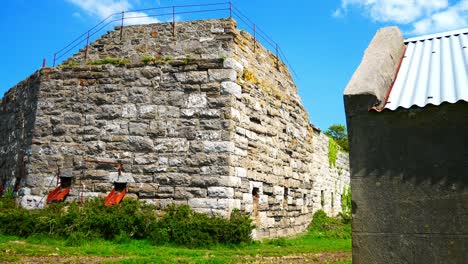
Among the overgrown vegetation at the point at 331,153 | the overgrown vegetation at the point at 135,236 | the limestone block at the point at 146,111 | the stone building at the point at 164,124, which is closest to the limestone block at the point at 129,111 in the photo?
the stone building at the point at 164,124

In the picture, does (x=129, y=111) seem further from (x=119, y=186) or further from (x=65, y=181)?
(x=65, y=181)

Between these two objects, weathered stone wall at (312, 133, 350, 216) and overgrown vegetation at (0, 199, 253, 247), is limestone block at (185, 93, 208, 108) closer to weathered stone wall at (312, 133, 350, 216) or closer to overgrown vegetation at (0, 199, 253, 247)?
overgrown vegetation at (0, 199, 253, 247)

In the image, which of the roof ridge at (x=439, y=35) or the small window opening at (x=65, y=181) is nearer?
the roof ridge at (x=439, y=35)

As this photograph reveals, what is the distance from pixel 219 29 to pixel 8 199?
6.88 meters

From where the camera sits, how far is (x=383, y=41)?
15.7ft

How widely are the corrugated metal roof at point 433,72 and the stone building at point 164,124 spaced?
16.3 feet

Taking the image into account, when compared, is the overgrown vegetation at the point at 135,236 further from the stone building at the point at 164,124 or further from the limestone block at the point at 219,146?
the limestone block at the point at 219,146

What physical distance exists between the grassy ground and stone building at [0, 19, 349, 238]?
51.9 inches

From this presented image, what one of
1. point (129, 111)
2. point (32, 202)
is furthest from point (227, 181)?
point (32, 202)

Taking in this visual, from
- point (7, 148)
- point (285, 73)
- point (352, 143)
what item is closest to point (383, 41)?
point (352, 143)

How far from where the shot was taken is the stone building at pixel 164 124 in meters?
9.29

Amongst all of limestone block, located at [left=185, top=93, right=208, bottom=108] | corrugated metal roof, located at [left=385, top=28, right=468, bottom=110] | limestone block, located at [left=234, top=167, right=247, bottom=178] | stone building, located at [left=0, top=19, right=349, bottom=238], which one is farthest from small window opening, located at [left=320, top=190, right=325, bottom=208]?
corrugated metal roof, located at [left=385, top=28, right=468, bottom=110]

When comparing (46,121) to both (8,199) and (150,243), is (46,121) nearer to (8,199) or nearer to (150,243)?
(8,199)

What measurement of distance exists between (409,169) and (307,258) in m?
4.63
